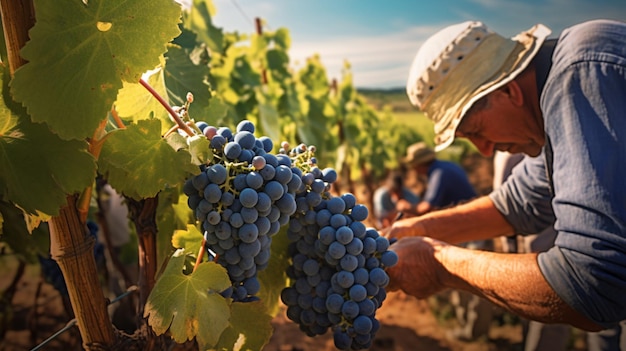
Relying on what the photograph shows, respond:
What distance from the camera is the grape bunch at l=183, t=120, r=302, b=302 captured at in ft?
3.16

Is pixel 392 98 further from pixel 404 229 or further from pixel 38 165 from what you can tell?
pixel 38 165

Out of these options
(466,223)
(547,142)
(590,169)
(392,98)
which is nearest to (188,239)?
(590,169)

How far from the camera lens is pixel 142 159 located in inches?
37.9

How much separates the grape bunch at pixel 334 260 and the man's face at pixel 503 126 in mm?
804

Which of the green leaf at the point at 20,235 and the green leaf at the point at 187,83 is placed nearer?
the green leaf at the point at 187,83

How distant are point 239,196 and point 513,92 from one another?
46.2 inches

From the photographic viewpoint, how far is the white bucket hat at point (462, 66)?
178 centimetres

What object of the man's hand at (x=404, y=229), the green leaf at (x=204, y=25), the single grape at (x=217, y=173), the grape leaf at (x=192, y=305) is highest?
the green leaf at (x=204, y=25)

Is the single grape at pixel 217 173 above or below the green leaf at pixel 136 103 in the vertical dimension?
below

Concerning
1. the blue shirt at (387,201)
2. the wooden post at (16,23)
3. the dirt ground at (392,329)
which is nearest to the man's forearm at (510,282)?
the wooden post at (16,23)

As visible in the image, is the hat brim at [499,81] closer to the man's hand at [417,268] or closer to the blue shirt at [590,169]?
the blue shirt at [590,169]

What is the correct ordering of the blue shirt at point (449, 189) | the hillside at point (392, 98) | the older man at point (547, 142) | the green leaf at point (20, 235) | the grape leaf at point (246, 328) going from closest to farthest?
the grape leaf at point (246, 328) < the older man at point (547, 142) < the green leaf at point (20, 235) < the blue shirt at point (449, 189) < the hillside at point (392, 98)

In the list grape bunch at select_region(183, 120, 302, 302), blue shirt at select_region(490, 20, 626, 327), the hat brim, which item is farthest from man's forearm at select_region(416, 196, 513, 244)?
grape bunch at select_region(183, 120, 302, 302)

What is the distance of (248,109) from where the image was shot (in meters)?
3.93
